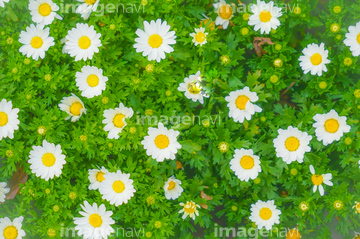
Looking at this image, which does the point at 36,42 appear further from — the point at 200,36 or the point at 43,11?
the point at 200,36

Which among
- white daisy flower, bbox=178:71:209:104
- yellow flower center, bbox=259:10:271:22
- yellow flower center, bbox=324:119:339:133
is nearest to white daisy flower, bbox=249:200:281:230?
yellow flower center, bbox=324:119:339:133

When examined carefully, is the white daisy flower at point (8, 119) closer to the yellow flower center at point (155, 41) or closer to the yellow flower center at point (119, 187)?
the yellow flower center at point (119, 187)

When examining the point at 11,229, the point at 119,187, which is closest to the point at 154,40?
the point at 119,187

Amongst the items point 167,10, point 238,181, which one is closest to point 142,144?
point 238,181

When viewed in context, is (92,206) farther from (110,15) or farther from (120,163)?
(110,15)

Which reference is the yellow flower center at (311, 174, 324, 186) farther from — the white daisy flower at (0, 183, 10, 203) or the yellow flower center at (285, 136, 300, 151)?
the white daisy flower at (0, 183, 10, 203)
